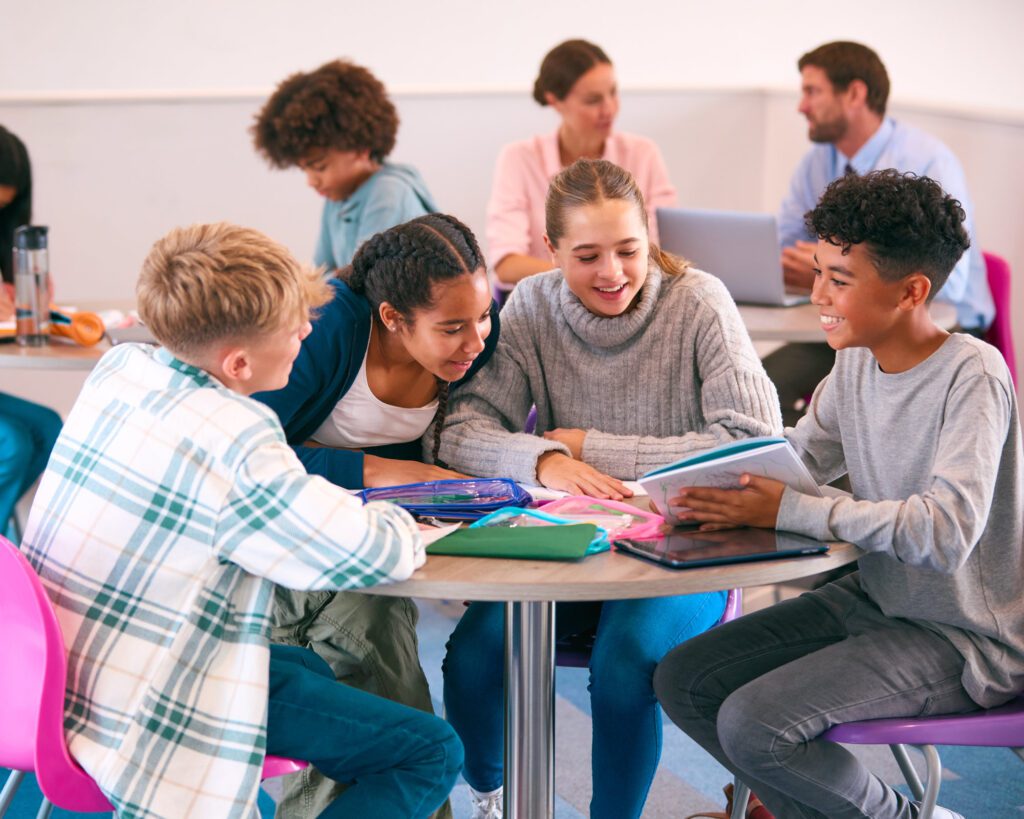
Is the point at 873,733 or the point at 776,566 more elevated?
the point at 776,566

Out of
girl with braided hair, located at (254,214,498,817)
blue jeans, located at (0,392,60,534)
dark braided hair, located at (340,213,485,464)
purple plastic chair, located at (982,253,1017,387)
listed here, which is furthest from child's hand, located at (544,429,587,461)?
purple plastic chair, located at (982,253,1017,387)

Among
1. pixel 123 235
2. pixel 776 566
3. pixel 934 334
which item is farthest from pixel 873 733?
pixel 123 235

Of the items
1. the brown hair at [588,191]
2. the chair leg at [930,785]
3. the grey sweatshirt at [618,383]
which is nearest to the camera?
the chair leg at [930,785]

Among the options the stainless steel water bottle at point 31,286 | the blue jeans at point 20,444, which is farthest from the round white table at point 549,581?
the blue jeans at point 20,444

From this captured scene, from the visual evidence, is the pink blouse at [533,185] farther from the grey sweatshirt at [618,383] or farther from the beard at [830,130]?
the grey sweatshirt at [618,383]

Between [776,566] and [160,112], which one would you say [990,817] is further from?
[160,112]

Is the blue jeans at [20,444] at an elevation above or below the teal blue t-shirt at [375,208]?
below

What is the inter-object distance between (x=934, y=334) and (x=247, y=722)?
1033mm

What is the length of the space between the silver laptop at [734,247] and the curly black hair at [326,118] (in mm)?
809

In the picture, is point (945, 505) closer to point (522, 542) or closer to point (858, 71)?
point (522, 542)

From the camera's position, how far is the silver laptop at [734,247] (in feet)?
10.5

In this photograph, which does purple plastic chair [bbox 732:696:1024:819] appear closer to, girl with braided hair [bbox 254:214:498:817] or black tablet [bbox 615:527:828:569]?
black tablet [bbox 615:527:828:569]

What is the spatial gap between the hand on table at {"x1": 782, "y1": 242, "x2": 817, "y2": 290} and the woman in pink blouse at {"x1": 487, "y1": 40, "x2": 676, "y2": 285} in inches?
20.4

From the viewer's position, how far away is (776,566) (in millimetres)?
1507
